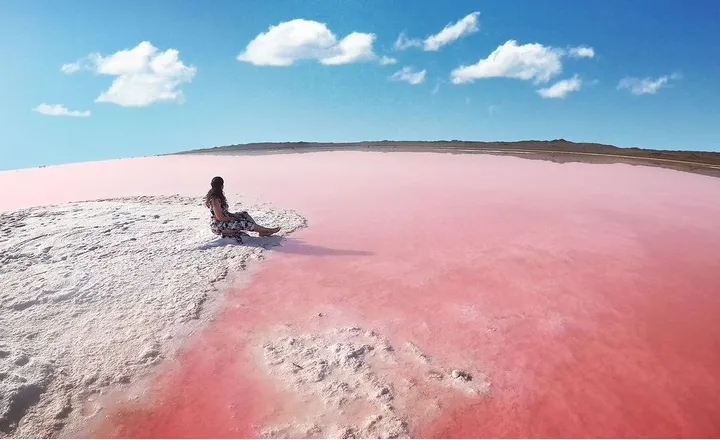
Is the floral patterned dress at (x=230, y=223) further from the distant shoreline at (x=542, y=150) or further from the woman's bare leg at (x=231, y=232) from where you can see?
the distant shoreline at (x=542, y=150)

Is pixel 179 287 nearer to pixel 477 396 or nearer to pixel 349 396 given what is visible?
pixel 349 396

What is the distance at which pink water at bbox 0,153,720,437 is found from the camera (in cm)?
333

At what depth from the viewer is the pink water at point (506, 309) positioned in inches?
131

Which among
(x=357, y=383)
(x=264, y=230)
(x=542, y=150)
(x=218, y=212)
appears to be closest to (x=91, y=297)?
(x=218, y=212)

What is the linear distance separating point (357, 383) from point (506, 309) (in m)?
1.99

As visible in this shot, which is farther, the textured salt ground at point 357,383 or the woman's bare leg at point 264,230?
the woman's bare leg at point 264,230

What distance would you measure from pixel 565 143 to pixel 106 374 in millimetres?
25717

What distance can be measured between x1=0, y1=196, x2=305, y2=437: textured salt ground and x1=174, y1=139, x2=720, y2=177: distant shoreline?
613 inches

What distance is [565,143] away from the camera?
1002 inches

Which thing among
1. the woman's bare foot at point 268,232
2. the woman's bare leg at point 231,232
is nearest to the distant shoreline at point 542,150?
the woman's bare foot at point 268,232

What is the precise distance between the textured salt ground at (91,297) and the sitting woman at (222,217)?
0.20 m

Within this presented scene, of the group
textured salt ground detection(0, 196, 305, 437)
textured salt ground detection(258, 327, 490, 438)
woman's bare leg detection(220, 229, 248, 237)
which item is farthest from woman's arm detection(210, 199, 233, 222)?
textured salt ground detection(258, 327, 490, 438)

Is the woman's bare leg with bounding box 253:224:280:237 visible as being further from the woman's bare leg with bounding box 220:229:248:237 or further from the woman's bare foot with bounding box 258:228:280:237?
the woman's bare leg with bounding box 220:229:248:237

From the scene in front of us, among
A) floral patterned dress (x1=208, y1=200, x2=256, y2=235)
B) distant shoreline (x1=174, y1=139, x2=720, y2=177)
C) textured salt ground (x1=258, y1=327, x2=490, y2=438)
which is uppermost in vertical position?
distant shoreline (x1=174, y1=139, x2=720, y2=177)
